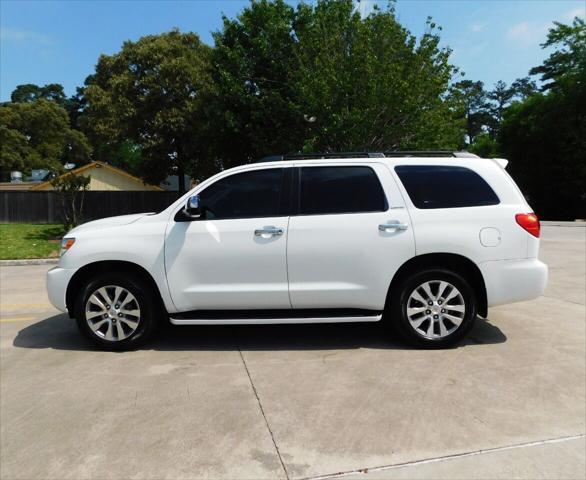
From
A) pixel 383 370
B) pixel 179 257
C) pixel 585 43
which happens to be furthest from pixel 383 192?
pixel 585 43

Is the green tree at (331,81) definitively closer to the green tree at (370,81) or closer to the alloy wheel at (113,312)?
the green tree at (370,81)

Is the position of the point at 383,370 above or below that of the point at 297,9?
below

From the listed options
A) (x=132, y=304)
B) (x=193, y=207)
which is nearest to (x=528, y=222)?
(x=193, y=207)

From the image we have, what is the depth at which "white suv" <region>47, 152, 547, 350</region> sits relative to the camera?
187 inches

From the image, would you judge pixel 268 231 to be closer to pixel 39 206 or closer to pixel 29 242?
pixel 29 242

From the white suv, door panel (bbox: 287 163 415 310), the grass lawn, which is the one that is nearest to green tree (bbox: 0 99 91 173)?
the grass lawn

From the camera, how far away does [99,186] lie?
41.8m

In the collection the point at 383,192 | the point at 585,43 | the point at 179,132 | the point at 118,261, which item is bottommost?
the point at 118,261

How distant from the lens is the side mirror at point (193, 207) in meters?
4.71

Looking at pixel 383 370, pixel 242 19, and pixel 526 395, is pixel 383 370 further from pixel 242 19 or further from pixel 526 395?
pixel 242 19

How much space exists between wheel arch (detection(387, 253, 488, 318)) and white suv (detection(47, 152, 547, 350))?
0.01 metres

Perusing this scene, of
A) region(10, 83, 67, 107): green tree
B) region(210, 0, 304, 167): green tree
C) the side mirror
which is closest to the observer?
the side mirror

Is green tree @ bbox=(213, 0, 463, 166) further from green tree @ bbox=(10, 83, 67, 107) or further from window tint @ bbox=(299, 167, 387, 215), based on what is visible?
green tree @ bbox=(10, 83, 67, 107)

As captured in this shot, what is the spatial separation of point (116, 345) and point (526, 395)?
375 cm
